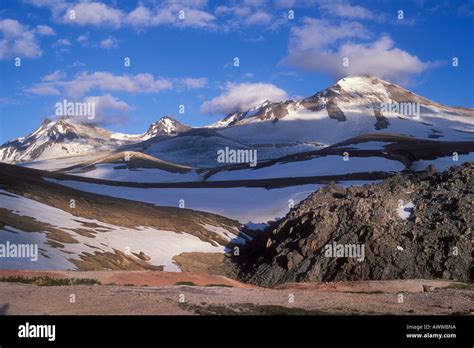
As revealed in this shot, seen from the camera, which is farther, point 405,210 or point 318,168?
point 318,168

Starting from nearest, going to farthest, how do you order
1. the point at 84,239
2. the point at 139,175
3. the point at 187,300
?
the point at 187,300 → the point at 84,239 → the point at 139,175

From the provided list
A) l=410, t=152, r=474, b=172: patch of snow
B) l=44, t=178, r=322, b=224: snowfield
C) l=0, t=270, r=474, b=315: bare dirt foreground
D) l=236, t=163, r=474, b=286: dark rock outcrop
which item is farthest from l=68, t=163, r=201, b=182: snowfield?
l=0, t=270, r=474, b=315: bare dirt foreground

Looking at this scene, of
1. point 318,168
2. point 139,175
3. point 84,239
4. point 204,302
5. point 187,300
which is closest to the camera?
point 204,302

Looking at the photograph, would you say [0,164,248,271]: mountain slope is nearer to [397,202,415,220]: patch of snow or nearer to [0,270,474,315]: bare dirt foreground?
[0,270,474,315]: bare dirt foreground

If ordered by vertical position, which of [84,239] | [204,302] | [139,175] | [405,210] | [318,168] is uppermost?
[139,175]

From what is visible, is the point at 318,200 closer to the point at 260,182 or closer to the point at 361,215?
the point at 361,215

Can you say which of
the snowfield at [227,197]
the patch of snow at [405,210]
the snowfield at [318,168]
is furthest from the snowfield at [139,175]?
the patch of snow at [405,210]

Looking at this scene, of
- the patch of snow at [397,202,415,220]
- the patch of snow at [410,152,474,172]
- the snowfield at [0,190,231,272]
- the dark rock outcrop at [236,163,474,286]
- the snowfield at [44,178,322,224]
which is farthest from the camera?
the patch of snow at [410,152,474,172]

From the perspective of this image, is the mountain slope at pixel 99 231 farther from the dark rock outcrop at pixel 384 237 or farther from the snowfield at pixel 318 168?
the snowfield at pixel 318 168

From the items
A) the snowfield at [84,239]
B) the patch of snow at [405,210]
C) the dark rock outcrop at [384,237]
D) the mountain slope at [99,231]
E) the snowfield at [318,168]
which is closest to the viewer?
the dark rock outcrop at [384,237]

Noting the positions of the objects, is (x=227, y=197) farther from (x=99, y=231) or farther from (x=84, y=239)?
(x=84, y=239)

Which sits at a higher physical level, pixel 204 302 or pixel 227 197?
pixel 227 197

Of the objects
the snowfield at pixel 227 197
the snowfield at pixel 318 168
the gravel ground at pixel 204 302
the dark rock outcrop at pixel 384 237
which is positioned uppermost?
the snowfield at pixel 318 168

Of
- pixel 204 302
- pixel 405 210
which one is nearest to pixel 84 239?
pixel 405 210
